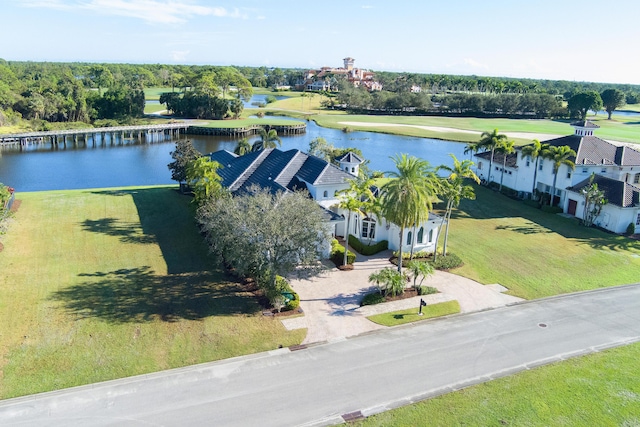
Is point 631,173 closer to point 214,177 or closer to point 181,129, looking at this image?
point 214,177

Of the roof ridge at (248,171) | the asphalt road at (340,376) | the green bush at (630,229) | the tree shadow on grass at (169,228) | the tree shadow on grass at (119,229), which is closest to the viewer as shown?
the asphalt road at (340,376)

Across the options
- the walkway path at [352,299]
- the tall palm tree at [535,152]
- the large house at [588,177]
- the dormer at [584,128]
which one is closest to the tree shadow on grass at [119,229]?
the walkway path at [352,299]

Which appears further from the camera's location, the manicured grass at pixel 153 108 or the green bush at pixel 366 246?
the manicured grass at pixel 153 108

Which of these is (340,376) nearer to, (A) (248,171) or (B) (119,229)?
(B) (119,229)

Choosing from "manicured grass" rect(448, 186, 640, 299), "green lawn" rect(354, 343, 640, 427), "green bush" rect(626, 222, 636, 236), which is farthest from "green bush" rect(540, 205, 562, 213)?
"green lawn" rect(354, 343, 640, 427)

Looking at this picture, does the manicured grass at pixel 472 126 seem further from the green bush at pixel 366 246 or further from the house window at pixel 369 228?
the green bush at pixel 366 246

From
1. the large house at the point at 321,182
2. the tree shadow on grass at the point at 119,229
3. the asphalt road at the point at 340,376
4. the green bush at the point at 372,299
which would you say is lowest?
the asphalt road at the point at 340,376
